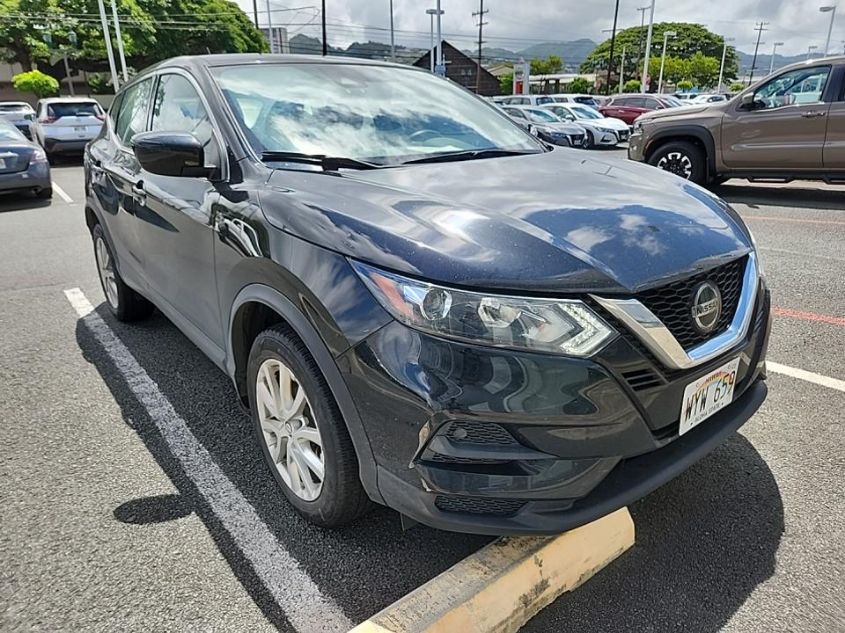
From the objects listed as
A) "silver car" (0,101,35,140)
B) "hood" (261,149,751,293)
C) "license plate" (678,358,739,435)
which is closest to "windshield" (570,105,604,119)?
"silver car" (0,101,35,140)

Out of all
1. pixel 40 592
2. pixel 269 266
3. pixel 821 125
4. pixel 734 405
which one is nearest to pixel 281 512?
pixel 40 592

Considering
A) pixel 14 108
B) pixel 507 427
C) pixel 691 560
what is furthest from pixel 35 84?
pixel 691 560

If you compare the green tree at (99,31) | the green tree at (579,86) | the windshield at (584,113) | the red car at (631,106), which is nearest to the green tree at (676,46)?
the green tree at (579,86)

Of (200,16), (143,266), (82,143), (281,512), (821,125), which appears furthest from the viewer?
(200,16)

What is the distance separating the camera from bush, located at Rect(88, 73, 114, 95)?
1615 inches

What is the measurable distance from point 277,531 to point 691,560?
4.75ft

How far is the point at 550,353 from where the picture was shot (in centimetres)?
163

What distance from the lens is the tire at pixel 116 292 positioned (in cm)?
425

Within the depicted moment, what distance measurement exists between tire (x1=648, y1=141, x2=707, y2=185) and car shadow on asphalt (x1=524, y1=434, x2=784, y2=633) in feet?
23.9

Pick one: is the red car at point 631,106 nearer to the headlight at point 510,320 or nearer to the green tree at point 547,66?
the headlight at point 510,320

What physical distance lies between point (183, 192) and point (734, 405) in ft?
7.80

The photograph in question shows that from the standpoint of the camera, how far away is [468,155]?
2.82 m

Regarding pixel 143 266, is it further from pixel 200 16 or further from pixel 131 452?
pixel 200 16

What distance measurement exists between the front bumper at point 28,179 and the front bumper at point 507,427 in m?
9.85
